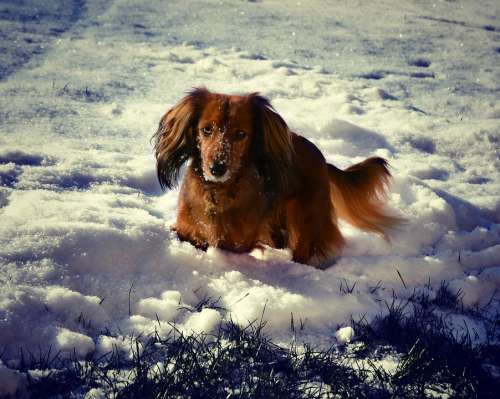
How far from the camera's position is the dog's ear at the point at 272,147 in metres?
2.19

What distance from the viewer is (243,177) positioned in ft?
7.23

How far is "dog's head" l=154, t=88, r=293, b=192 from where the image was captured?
2109 mm

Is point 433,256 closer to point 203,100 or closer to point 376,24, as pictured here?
point 203,100

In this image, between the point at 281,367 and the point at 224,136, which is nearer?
the point at 281,367

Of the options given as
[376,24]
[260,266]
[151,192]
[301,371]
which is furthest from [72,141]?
[376,24]

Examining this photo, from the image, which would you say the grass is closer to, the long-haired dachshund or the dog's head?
the long-haired dachshund

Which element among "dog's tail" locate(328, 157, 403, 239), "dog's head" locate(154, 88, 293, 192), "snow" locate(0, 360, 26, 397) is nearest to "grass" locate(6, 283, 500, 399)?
"snow" locate(0, 360, 26, 397)

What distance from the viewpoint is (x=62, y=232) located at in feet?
6.42

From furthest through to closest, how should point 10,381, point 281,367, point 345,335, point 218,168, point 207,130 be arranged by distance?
point 207,130
point 218,168
point 345,335
point 281,367
point 10,381

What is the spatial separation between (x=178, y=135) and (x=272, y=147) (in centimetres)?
46

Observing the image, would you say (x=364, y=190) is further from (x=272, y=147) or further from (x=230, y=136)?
(x=230, y=136)

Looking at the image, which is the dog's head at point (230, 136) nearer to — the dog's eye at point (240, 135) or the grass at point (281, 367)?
the dog's eye at point (240, 135)

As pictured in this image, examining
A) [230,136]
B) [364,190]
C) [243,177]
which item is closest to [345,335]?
[243,177]

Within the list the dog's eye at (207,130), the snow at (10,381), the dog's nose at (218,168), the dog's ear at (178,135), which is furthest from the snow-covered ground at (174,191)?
the dog's eye at (207,130)
